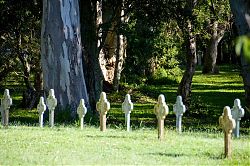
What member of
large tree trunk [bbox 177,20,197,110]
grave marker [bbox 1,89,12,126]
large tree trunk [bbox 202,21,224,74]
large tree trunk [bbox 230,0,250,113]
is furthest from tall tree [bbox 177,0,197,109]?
large tree trunk [bbox 202,21,224,74]

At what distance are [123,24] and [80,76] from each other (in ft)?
13.2

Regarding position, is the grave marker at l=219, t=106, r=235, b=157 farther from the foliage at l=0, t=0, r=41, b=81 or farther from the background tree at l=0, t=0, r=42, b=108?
the foliage at l=0, t=0, r=41, b=81

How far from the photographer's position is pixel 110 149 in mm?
9062

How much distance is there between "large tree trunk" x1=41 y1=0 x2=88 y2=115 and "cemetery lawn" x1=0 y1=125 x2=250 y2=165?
595 centimetres

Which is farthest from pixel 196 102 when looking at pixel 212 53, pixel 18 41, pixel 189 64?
pixel 212 53

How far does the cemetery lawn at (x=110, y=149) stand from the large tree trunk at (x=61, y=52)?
19.5 feet

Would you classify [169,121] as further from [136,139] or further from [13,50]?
[136,139]

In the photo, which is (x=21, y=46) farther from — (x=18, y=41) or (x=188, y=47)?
(x=188, y=47)

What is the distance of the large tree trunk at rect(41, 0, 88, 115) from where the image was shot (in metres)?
17.3

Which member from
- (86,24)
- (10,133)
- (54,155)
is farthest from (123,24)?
(54,155)

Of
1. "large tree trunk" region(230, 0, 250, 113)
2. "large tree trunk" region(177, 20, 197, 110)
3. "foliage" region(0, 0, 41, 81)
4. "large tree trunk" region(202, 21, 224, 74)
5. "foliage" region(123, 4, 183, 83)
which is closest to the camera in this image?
"large tree trunk" region(230, 0, 250, 113)

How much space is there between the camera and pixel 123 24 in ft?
69.2

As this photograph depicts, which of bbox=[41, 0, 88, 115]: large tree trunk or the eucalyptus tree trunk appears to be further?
the eucalyptus tree trunk

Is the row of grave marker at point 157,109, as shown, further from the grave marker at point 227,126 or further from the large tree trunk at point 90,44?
the large tree trunk at point 90,44
